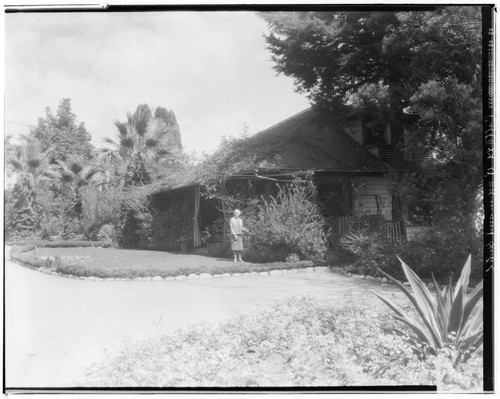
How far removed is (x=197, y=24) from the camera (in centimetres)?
668

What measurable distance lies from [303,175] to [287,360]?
9.61 m

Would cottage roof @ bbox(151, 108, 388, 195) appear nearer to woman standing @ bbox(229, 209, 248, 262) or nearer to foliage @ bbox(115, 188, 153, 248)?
foliage @ bbox(115, 188, 153, 248)

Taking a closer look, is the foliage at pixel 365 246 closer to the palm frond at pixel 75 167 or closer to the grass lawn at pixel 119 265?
the grass lawn at pixel 119 265

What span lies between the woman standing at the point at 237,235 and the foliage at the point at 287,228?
0.97 ft

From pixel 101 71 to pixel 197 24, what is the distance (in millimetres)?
1756

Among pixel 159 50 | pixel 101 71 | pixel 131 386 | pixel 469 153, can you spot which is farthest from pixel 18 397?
pixel 469 153

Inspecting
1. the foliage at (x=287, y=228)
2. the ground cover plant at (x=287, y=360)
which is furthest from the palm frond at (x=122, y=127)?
the foliage at (x=287, y=228)

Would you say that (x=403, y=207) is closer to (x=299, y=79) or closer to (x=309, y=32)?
(x=299, y=79)

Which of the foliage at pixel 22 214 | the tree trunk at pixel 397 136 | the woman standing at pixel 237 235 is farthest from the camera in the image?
the woman standing at pixel 237 235

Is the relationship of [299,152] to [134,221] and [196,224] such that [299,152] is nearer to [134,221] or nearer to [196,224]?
[196,224]

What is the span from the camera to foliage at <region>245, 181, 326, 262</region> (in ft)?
43.9

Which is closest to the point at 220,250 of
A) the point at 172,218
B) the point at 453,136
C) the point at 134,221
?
the point at 172,218

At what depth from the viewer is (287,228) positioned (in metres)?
13.6

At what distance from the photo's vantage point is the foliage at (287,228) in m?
13.4
